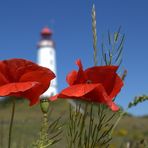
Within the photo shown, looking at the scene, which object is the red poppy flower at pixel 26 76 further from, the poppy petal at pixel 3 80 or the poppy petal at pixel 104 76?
the poppy petal at pixel 104 76

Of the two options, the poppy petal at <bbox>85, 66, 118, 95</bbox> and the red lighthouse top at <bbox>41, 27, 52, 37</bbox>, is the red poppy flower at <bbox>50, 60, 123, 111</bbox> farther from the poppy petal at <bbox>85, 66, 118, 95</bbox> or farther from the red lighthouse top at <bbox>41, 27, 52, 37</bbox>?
the red lighthouse top at <bbox>41, 27, 52, 37</bbox>

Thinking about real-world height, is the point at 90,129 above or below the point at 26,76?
below

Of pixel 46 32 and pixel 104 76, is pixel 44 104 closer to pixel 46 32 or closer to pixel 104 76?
pixel 104 76

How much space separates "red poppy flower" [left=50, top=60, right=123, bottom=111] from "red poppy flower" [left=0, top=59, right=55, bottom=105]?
49 mm

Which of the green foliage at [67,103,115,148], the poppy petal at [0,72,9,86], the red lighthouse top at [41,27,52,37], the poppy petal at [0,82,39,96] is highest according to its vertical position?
the red lighthouse top at [41,27,52,37]

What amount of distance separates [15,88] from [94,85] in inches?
8.1

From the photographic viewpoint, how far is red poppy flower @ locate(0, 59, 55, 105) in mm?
1395

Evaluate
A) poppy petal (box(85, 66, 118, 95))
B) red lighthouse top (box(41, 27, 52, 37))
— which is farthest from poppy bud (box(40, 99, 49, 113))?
red lighthouse top (box(41, 27, 52, 37))

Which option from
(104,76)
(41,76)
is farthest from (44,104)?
(104,76)

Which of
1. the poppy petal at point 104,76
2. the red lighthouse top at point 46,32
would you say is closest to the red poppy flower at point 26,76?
the poppy petal at point 104,76

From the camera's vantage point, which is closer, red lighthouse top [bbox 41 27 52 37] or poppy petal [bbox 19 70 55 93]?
poppy petal [bbox 19 70 55 93]

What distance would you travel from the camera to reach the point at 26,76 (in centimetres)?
139

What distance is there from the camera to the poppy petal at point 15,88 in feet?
4.36

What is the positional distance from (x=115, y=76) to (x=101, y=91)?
0.33 feet
